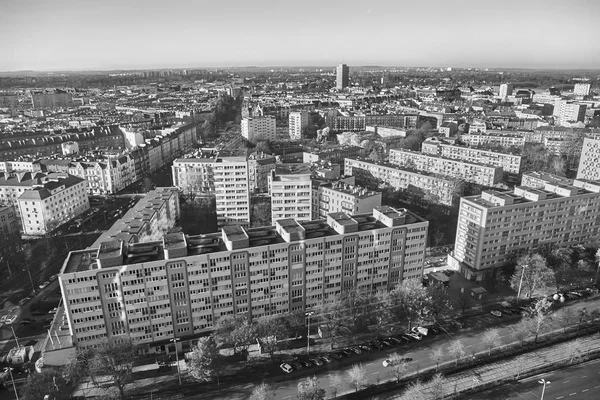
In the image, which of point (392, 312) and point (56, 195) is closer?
point (392, 312)

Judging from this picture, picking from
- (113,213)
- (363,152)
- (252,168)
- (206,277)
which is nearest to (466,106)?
Answer: (363,152)

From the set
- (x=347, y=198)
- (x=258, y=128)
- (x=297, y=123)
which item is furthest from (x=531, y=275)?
(x=297, y=123)

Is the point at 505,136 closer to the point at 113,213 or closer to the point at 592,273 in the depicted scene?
the point at 592,273

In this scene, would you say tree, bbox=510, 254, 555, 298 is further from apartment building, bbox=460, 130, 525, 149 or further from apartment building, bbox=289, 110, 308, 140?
apartment building, bbox=289, 110, 308, 140

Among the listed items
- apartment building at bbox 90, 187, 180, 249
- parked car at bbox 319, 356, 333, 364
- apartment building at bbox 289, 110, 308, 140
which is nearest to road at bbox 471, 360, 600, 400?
parked car at bbox 319, 356, 333, 364

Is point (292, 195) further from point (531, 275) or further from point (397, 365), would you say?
point (531, 275)
